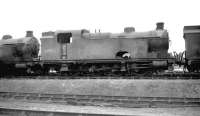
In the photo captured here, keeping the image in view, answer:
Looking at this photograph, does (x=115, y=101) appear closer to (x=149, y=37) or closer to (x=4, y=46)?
(x=149, y=37)

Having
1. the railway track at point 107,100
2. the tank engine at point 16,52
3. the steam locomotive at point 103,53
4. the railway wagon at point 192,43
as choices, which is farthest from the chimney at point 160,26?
the tank engine at point 16,52

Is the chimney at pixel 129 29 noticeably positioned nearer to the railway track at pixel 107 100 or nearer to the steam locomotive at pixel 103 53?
the steam locomotive at pixel 103 53

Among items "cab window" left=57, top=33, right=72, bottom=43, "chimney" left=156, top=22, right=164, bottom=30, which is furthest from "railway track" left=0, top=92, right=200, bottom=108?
"chimney" left=156, top=22, right=164, bottom=30

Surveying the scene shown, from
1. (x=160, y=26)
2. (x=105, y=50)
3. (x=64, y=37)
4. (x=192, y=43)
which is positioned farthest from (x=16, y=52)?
(x=192, y=43)

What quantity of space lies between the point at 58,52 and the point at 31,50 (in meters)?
3.46

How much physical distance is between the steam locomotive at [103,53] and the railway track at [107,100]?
4051mm

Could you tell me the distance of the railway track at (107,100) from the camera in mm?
12859

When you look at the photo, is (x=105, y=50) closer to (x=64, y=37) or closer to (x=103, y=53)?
(x=103, y=53)

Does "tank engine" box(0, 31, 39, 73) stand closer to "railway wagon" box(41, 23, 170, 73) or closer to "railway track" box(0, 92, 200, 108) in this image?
"railway wagon" box(41, 23, 170, 73)

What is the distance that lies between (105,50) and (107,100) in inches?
220

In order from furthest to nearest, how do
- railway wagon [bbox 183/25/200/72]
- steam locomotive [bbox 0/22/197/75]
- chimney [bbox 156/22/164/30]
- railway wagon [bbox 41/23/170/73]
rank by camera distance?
chimney [bbox 156/22/164/30] → railway wagon [bbox 41/23/170/73] → steam locomotive [bbox 0/22/197/75] → railway wagon [bbox 183/25/200/72]

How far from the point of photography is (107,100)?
14000 millimetres

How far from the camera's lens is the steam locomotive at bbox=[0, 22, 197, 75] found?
1736 centimetres

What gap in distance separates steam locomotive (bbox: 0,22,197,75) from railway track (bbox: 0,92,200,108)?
4.05 m
